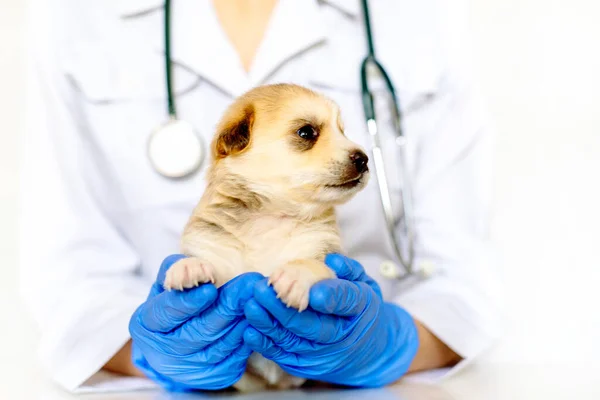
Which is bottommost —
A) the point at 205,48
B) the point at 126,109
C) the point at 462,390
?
the point at 462,390

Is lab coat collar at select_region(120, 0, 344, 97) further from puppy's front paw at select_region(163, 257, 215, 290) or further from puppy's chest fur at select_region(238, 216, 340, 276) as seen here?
puppy's front paw at select_region(163, 257, 215, 290)

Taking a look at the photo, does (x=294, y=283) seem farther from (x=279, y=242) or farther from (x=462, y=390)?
Result: (x=462, y=390)

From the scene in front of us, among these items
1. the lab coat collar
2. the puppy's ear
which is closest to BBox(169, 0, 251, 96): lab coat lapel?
the lab coat collar

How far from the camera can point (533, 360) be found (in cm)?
218

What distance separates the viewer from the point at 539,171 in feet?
7.54

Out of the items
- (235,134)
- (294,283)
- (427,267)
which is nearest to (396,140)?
(427,267)

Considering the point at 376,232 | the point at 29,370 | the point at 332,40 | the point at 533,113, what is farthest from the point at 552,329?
the point at 29,370

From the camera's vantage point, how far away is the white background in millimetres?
2254

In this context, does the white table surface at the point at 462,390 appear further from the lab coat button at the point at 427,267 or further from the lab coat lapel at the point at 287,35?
the lab coat lapel at the point at 287,35

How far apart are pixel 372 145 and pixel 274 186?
43 centimetres

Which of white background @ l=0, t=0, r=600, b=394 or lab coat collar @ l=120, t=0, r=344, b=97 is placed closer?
lab coat collar @ l=120, t=0, r=344, b=97

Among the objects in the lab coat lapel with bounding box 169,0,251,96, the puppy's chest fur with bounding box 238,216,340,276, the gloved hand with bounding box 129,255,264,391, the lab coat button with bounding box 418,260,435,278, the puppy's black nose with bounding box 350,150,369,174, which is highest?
the lab coat lapel with bounding box 169,0,251,96

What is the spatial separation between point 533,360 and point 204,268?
1448 millimetres

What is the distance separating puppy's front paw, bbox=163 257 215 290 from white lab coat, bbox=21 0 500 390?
52 cm
